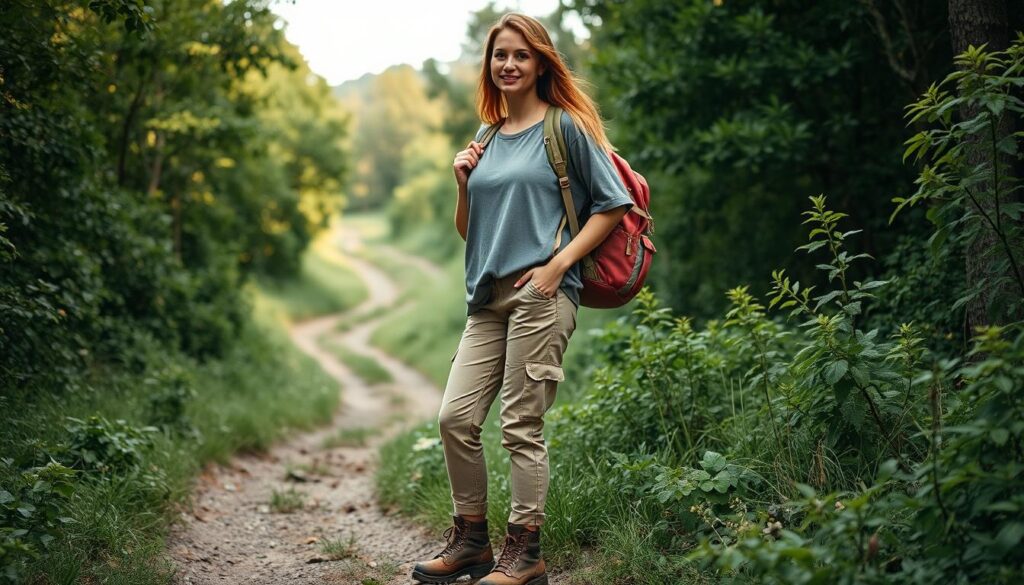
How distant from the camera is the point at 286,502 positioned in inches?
221

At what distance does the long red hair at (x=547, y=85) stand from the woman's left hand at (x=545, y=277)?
24.9 inches

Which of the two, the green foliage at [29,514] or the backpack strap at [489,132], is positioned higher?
the backpack strap at [489,132]

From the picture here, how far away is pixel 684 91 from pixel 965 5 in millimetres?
3266

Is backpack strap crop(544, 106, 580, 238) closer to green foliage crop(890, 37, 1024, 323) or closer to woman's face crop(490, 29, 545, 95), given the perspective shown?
woman's face crop(490, 29, 545, 95)

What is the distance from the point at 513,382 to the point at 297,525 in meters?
2.65

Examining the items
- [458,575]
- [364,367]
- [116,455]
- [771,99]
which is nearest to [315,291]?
[364,367]

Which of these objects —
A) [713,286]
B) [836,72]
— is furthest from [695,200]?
[836,72]

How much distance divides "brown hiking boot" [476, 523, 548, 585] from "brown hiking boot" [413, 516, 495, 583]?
21cm

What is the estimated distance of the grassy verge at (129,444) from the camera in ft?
11.6

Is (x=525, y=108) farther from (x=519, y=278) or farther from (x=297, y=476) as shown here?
(x=297, y=476)

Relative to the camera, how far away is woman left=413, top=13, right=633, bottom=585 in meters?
3.34

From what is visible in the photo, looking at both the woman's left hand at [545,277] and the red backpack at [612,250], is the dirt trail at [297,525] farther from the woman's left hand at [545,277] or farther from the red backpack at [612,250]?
the red backpack at [612,250]

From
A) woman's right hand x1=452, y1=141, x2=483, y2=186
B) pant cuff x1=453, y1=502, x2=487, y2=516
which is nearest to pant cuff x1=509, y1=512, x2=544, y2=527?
pant cuff x1=453, y1=502, x2=487, y2=516

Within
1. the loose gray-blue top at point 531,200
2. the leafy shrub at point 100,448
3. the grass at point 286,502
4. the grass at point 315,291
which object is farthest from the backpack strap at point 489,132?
the grass at point 315,291
